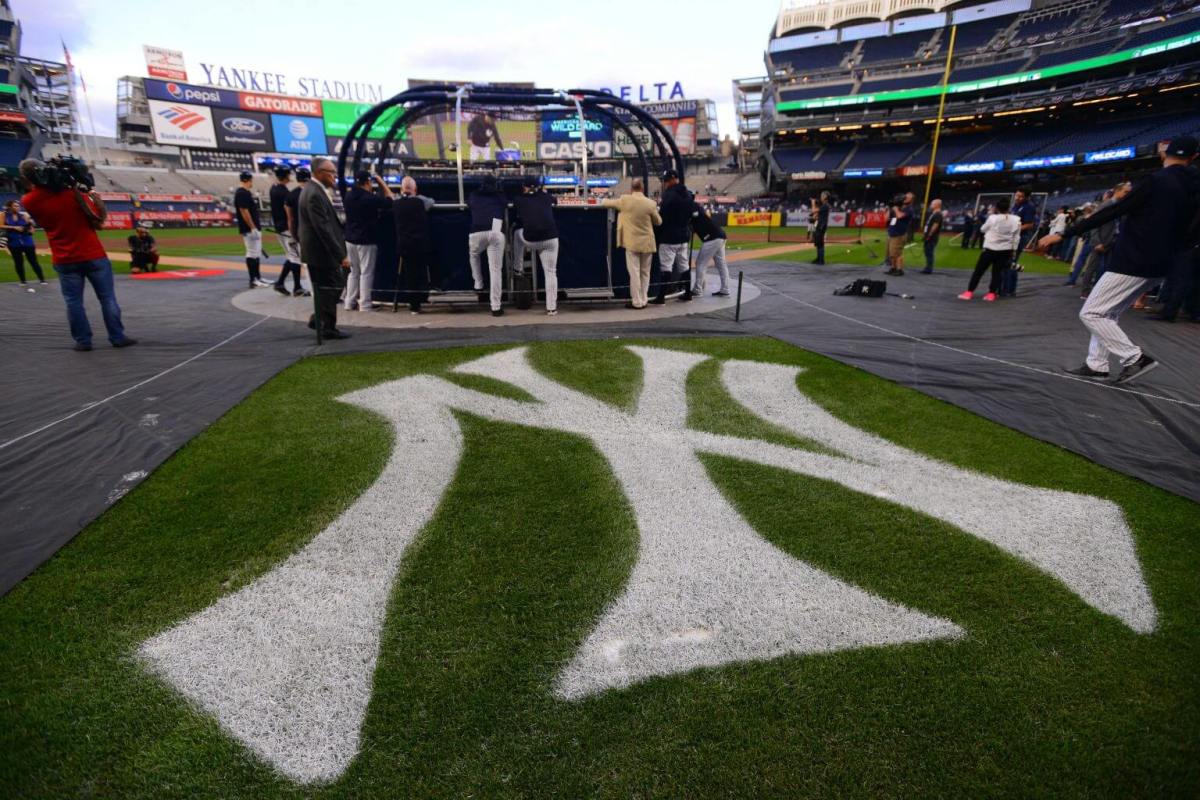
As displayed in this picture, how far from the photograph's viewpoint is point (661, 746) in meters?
1.70

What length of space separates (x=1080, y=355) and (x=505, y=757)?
7645 mm

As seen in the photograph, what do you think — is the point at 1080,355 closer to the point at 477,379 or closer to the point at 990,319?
the point at 990,319

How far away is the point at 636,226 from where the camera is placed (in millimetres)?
8070

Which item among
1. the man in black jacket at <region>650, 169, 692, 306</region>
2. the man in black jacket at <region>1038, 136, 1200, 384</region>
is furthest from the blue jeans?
the man in black jacket at <region>1038, 136, 1200, 384</region>

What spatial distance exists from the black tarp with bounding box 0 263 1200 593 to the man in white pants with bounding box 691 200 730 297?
1.38 meters

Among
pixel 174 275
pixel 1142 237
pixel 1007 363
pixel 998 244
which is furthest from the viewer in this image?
pixel 174 275

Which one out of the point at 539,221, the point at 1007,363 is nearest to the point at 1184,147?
the point at 1007,363

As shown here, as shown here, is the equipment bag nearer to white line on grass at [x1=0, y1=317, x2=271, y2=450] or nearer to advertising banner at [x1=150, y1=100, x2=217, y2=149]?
white line on grass at [x1=0, y1=317, x2=271, y2=450]

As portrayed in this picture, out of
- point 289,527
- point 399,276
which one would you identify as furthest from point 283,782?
point 399,276

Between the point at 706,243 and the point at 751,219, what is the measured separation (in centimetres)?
2990

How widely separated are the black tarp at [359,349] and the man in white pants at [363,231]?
1.41m

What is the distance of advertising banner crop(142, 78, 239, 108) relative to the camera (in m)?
46.9

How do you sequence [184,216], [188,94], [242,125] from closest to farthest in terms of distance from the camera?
1. [184,216]
2. [188,94]
3. [242,125]

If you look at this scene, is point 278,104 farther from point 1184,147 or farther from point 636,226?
point 1184,147
